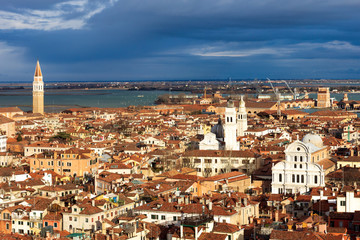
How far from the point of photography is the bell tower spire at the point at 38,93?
81.1 m

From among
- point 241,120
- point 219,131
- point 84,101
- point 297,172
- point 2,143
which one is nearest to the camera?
point 297,172

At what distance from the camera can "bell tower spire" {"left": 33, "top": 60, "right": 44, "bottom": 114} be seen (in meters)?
81.1

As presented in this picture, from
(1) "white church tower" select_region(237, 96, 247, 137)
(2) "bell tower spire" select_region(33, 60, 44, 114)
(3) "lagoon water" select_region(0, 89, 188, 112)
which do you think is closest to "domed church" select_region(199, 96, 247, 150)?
(1) "white church tower" select_region(237, 96, 247, 137)

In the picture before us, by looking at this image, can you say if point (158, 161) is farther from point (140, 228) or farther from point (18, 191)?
point (140, 228)

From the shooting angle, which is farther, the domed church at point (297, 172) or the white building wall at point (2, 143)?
the white building wall at point (2, 143)

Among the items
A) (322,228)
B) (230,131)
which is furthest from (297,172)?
(322,228)

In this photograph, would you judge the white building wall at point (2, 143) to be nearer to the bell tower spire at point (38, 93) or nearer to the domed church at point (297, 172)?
the domed church at point (297, 172)

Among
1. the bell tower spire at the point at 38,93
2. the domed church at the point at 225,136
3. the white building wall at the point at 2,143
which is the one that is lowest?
the white building wall at the point at 2,143

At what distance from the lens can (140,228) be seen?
14.3m

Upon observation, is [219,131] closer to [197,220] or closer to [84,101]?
[197,220]

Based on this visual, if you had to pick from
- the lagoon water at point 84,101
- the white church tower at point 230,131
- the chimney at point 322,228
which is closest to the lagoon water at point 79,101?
the lagoon water at point 84,101

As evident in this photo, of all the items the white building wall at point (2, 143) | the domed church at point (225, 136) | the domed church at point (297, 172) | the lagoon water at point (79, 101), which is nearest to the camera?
the domed church at point (297, 172)

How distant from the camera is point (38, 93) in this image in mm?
82875

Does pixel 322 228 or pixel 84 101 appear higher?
pixel 84 101
